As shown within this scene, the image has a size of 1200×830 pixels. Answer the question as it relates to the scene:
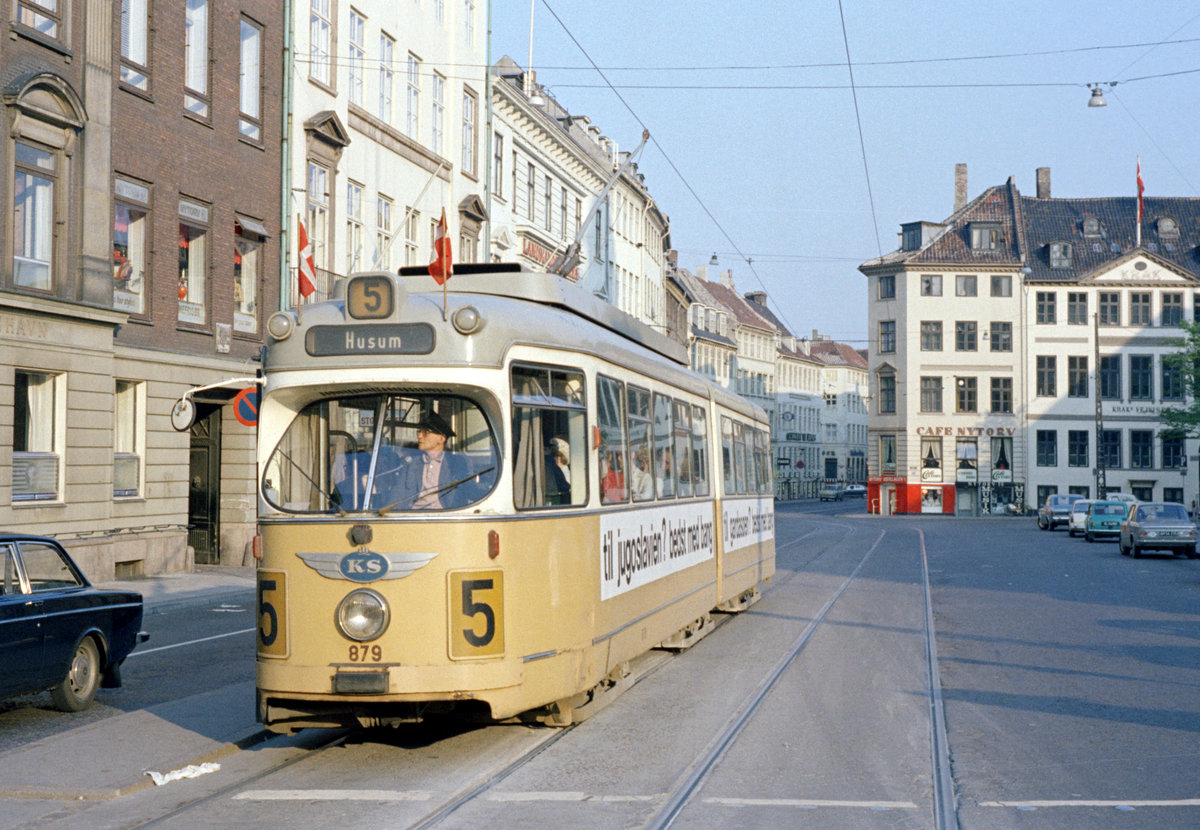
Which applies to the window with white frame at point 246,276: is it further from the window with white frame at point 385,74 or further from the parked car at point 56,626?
the parked car at point 56,626

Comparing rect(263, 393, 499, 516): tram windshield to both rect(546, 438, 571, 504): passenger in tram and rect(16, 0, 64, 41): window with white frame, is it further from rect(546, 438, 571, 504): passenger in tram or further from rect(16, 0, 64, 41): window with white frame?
rect(16, 0, 64, 41): window with white frame

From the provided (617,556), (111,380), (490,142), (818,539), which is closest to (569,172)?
(490,142)

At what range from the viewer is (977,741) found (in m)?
9.67

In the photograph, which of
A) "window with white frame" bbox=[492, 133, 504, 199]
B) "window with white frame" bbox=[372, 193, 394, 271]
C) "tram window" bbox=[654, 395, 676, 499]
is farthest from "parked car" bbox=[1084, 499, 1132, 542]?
"tram window" bbox=[654, 395, 676, 499]

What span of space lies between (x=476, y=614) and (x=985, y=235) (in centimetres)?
7743

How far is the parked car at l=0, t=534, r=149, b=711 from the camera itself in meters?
10.1

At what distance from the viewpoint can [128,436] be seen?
2558cm

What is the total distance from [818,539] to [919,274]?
3931 centimetres

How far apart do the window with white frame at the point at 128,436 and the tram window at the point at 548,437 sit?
17.6 m

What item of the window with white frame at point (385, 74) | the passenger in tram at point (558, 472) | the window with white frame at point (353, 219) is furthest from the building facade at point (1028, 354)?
the passenger in tram at point (558, 472)

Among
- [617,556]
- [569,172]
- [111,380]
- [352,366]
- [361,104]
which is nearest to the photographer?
[352,366]

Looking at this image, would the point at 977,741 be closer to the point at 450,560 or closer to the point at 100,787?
the point at 450,560

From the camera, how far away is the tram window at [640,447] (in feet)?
36.8

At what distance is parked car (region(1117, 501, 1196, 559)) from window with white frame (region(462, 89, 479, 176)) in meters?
21.5
